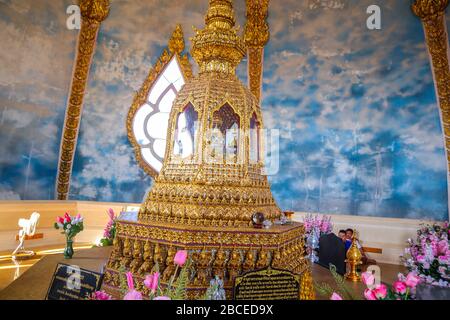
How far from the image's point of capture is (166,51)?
8.45m

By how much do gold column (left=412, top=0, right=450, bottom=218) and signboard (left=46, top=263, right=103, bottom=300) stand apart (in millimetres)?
7101

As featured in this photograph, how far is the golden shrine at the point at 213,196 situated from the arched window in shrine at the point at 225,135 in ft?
0.05

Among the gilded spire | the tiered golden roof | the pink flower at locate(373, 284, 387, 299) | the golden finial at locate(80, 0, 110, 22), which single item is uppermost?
the golden finial at locate(80, 0, 110, 22)

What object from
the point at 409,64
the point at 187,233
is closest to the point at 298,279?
the point at 187,233

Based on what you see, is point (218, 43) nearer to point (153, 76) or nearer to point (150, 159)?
point (153, 76)

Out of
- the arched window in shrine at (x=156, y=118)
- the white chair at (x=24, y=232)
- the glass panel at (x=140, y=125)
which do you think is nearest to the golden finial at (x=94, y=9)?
the arched window in shrine at (x=156, y=118)

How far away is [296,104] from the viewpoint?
8.02 metres

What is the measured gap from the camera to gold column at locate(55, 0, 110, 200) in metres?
7.64

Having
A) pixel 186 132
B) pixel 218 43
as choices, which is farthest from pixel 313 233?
pixel 218 43

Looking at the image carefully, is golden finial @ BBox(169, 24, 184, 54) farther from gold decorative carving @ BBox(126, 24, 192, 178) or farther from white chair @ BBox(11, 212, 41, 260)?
white chair @ BBox(11, 212, 41, 260)

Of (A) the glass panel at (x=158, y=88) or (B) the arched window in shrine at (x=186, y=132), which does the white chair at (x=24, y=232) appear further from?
(A) the glass panel at (x=158, y=88)

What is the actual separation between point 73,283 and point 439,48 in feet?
26.2

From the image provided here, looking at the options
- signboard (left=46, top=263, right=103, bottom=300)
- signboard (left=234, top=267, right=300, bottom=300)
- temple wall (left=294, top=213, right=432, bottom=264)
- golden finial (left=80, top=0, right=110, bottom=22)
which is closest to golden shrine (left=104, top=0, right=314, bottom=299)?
signboard (left=234, top=267, right=300, bottom=300)
